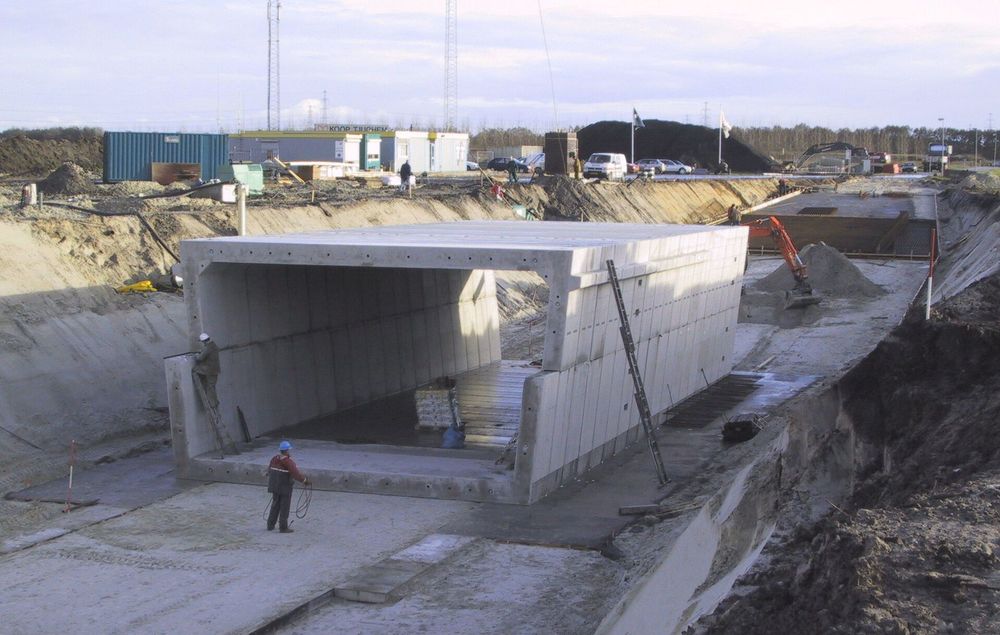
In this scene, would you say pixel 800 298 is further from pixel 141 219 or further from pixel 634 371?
pixel 634 371

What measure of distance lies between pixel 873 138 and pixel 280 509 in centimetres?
14291

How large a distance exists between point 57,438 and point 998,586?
1487cm

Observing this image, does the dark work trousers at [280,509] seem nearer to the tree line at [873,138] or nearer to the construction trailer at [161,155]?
the construction trailer at [161,155]

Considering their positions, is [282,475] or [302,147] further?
[302,147]

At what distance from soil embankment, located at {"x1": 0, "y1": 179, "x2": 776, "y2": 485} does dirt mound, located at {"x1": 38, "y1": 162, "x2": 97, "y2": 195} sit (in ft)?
5.49

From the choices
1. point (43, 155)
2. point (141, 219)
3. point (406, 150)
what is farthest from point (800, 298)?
point (43, 155)

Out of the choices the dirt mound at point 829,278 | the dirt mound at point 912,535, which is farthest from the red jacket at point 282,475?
the dirt mound at point 829,278

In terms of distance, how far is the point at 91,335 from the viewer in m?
22.0

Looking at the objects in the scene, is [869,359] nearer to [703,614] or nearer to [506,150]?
[703,614]

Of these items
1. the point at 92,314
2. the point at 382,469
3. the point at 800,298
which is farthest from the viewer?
the point at 800,298

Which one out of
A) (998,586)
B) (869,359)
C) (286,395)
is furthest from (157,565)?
(869,359)

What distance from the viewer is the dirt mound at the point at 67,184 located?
3506 cm

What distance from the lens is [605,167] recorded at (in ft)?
194

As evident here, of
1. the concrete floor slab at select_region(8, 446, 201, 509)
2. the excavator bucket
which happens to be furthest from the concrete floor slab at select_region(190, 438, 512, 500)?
the excavator bucket
